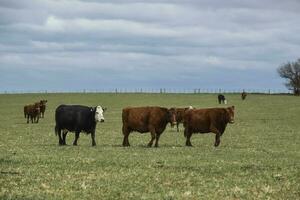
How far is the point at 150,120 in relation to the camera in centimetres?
→ 2709

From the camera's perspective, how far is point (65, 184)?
13.7m

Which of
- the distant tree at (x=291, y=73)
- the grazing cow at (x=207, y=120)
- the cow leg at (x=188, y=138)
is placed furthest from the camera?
the distant tree at (x=291, y=73)

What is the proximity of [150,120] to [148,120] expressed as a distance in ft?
0.54

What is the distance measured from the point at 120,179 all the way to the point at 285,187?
3.75 m

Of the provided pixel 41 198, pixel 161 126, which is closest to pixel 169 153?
pixel 161 126

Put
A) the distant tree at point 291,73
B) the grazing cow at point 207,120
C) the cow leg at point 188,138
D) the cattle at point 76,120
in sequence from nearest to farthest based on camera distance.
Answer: the cow leg at point 188,138
the grazing cow at point 207,120
the cattle at point 76,120
the distant tree at point 291,73

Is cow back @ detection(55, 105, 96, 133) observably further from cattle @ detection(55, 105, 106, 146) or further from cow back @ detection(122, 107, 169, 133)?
cow back @ detection(122, 107, 169, 133)

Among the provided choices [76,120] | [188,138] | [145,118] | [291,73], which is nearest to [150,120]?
[145,118]

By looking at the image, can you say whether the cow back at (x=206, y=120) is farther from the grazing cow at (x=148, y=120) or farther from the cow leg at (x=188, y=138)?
the grazing cow at (x=148, y=120)

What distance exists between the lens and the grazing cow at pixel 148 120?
27094 millimetres

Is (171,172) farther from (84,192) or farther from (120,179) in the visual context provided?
(84,192)

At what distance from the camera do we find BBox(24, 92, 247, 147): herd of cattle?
89.2 ft

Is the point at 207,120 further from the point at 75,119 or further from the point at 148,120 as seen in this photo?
the point at 75,119

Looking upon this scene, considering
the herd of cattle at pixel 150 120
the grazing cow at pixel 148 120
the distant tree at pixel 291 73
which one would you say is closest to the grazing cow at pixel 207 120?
the herd of cattle at pixel 150 120
